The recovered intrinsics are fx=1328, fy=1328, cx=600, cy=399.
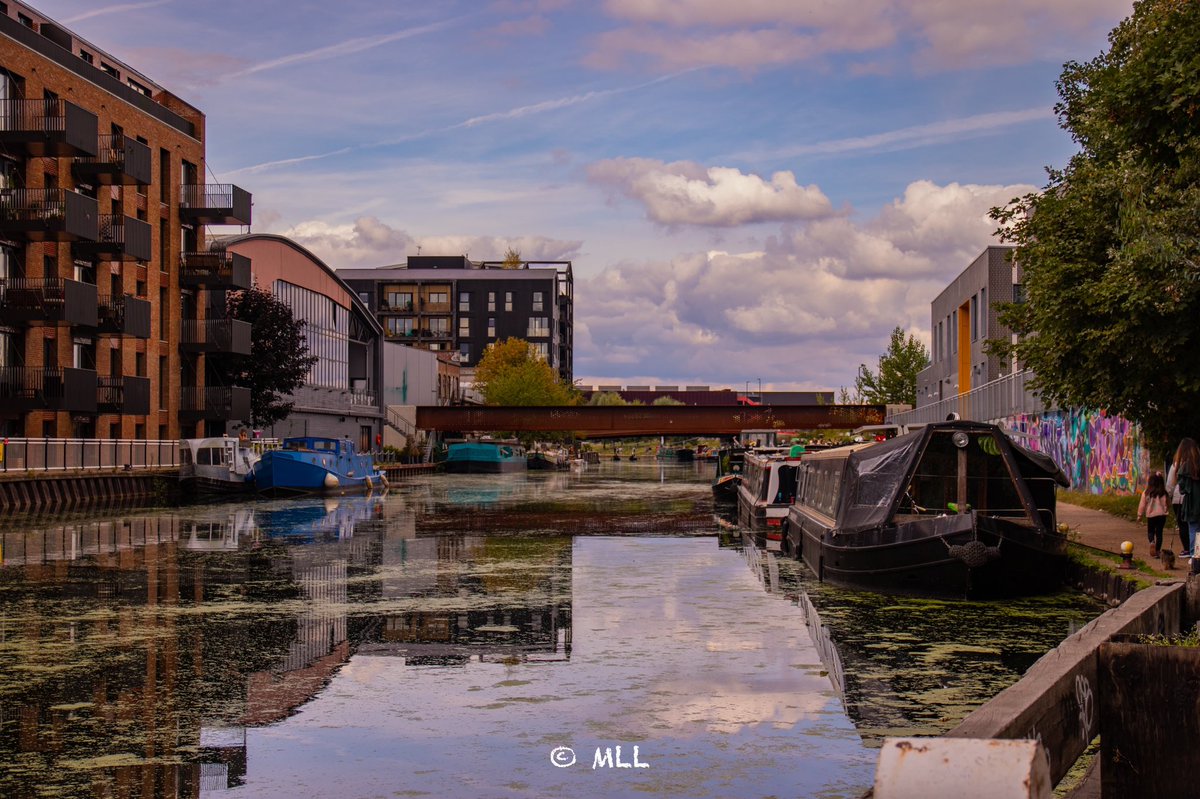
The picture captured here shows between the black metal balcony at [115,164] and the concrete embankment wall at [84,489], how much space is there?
11.5 meters

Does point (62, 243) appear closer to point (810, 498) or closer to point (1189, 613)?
point (810, 498)

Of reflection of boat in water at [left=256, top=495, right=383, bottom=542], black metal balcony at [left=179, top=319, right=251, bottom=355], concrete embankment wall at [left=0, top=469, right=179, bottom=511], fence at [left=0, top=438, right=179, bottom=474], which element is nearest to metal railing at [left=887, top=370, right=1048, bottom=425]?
reflection of boat in water at [left=256, top=495, right=383, bottom=542]

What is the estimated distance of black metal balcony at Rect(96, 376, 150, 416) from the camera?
162ft

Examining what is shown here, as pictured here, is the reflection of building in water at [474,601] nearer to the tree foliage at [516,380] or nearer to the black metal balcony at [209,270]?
the black metal balcony at [209,270]

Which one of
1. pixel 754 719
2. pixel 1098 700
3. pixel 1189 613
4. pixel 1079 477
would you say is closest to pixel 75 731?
pixel 754 719

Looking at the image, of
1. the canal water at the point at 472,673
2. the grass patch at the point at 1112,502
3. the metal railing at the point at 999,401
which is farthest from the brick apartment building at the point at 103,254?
the grass patch at the point at 1112,502

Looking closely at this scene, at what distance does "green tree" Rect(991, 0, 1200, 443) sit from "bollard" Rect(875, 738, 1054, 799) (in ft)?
50.5

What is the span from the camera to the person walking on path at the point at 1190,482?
1789 centimetres

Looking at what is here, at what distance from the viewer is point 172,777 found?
8.52m

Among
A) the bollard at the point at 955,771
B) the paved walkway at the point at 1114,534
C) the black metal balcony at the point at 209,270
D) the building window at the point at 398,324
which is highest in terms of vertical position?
the building window at the point at 398,324

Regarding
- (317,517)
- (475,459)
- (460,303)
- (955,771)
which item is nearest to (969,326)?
(475,459)

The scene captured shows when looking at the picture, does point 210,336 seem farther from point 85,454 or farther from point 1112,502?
point 1112,502

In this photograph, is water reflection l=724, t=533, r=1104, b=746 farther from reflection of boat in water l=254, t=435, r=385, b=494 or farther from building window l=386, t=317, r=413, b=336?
building window l=386, t=317, r=413, b=336

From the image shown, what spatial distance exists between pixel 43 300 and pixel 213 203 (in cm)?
1557
